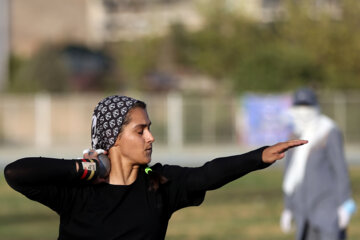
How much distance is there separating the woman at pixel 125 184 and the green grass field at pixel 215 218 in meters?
8.39

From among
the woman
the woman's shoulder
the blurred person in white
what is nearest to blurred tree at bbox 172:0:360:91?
the blurred person in white

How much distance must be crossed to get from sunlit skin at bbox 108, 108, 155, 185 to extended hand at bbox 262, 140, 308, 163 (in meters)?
0.51

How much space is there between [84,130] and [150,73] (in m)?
17.0

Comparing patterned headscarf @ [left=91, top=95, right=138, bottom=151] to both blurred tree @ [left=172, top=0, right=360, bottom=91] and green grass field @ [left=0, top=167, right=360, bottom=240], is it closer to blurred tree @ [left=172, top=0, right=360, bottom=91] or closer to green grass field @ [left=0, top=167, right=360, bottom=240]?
green grass field @ [left=0, top=167, right=360, bottom=240]

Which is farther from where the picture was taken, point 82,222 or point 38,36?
point 38,36

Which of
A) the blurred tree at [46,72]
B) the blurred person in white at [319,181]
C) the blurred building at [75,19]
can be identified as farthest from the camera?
the blurred building at [75,19]

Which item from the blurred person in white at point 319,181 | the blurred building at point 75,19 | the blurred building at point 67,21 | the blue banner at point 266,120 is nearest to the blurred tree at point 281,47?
the blue banner at point 266,120

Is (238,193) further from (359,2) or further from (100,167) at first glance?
(359,2)

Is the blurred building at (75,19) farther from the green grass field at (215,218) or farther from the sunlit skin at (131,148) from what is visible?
the sunlit skin at (131,148)

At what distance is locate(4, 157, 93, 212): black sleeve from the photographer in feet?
12.3

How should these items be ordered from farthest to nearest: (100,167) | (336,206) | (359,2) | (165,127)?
1. (359,2)
2. (165,127)
3. (336,206)
4. (100,167)

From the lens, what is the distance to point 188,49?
172 ft

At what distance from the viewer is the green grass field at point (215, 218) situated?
12.9 m

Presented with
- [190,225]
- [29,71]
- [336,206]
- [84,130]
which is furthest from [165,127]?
[336,206]
